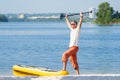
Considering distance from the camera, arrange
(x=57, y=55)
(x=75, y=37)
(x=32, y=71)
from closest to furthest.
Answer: (x=75, y=37), (x=32, y=71), (x=57, y=55)

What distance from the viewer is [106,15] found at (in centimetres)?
18200

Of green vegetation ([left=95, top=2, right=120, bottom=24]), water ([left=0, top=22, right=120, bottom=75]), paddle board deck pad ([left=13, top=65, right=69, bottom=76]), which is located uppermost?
paddle board deck pad ([left=13, top=65, right=69, bottom=76])

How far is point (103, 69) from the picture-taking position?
28.9 m

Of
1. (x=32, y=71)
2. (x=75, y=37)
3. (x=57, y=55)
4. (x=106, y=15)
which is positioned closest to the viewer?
(x=75, y=37)

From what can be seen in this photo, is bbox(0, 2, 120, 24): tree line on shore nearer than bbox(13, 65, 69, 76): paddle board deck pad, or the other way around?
bbox(13, 65, 69, 76): paddle board deck pad

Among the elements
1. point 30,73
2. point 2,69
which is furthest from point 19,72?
point 2,69

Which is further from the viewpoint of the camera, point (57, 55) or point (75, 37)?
point (57, 55)

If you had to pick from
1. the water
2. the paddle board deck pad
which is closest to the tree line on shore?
the water

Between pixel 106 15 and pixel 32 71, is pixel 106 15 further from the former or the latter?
pixel 32 71

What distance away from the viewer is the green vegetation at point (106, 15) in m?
181

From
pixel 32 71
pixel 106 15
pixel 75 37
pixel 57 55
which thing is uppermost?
pixel 75 37

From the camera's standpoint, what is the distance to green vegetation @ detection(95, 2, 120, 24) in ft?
593

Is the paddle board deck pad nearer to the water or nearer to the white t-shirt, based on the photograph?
the white t-shirt

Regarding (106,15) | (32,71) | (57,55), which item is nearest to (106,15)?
(106,15)
